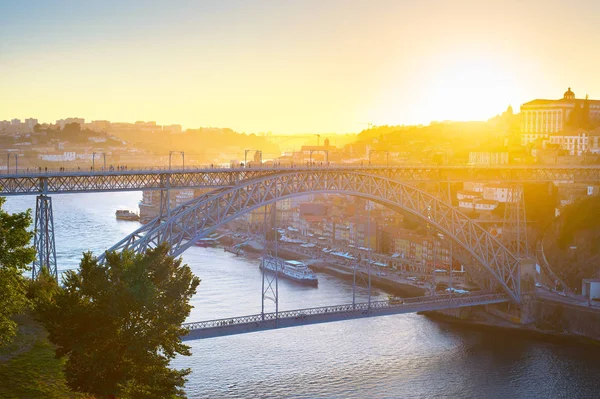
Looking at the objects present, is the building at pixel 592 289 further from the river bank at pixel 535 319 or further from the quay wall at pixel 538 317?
the river bank at pixel 535 319

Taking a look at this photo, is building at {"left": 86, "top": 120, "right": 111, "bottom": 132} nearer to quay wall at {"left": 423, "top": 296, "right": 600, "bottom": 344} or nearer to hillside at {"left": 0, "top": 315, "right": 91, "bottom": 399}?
quay wall at {"left": 423, "top": 296, "right": 600, "bottom": 344}

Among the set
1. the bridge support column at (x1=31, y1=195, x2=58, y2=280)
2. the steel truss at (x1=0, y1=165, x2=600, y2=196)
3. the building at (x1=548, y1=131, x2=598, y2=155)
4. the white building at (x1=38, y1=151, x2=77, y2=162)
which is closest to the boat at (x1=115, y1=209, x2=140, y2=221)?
the white building at (x1=38, y1=151, x2=77, y2=162)

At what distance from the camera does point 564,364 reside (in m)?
21.1

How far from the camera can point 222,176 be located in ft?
71.3

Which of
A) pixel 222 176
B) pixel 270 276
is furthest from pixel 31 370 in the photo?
pixel 270 276

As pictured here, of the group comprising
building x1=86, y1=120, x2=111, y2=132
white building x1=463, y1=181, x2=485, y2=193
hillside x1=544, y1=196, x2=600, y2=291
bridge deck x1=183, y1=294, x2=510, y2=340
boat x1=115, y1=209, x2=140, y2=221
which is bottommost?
bridge deck x1=183, y1=294, x2=510, y2=340

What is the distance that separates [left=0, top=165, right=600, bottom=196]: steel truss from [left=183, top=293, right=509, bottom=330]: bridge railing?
3385 millimetres

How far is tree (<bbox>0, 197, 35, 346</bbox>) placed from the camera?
36.9 ft

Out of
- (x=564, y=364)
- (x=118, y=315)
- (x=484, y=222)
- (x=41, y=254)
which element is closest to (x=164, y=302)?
(x=118, y=315)

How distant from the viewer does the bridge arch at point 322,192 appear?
65.1 feet

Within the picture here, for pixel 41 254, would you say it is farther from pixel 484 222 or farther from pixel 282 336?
pixel 484 222

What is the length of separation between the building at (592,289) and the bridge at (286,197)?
77.8 inches

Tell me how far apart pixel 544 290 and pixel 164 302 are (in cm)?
1695

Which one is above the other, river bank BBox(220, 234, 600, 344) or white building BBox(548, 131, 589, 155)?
white building BBox(548, 131, 589, 155)
